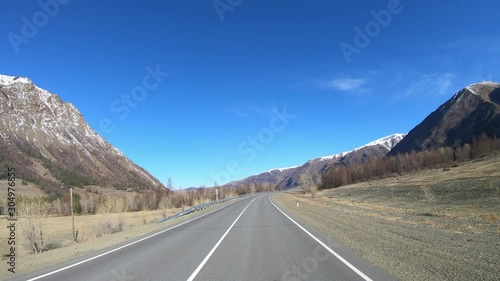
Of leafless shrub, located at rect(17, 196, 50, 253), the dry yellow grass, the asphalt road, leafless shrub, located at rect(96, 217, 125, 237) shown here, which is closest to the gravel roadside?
the asphalt road

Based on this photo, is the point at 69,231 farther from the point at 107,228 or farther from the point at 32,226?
the point at 32,226

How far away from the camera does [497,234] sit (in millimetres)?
15117

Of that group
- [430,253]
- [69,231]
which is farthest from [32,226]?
[430,253]

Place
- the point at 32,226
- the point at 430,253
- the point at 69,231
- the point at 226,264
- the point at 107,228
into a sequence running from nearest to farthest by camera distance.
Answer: the point at 226,264, the point at 430,253, the point at 32,226, the point at 107,228, the point at 69,231

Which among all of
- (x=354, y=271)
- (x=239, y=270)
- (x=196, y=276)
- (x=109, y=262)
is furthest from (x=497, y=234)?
(x=109, y=262)

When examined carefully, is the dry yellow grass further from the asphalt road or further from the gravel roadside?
the gravel roadside

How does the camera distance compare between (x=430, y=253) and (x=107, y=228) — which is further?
(x=107, y=228)

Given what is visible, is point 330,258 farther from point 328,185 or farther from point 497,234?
point 328,185

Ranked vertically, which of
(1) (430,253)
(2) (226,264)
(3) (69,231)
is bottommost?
Answer: (1) (430,253)

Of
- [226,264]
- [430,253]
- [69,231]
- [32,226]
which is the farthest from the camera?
[69,231]

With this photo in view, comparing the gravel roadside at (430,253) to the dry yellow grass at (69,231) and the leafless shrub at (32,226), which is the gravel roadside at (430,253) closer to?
the leafless shrub at (32,226)

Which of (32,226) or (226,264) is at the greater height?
(32,226)

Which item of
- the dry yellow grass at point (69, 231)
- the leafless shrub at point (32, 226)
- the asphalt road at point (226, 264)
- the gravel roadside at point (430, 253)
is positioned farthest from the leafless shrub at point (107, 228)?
the gravel roadside at point (430, 253)

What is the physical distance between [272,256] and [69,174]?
18437 centimetres
